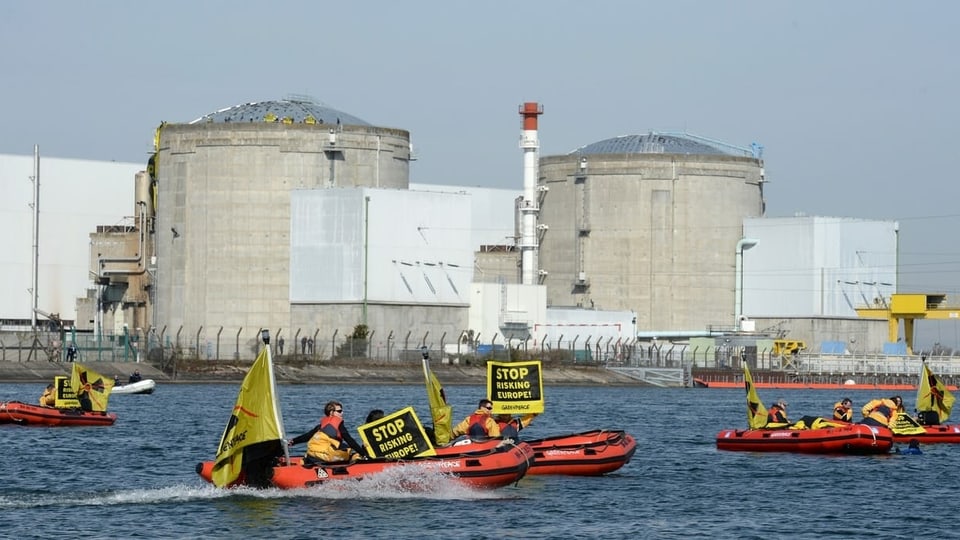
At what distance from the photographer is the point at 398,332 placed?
444 ft

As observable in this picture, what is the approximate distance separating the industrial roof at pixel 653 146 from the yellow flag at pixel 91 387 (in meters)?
97.8

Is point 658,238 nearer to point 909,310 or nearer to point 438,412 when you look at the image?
point 909,310

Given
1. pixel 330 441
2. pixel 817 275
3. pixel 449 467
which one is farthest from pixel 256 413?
pixel 817 275

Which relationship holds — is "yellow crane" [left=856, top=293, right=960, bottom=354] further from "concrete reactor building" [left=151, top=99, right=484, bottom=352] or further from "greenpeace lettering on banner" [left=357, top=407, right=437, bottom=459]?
"greenpeace lettering on banner" [left=357, top=407, right=437, bottom=459]

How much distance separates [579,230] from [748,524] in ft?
394

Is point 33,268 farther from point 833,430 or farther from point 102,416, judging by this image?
point 833,430

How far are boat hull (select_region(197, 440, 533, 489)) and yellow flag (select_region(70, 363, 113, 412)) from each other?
89.8 feet

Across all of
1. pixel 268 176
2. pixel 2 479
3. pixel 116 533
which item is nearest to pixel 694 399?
pixel 268 176

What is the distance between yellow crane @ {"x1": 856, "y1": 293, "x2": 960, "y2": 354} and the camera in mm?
155625

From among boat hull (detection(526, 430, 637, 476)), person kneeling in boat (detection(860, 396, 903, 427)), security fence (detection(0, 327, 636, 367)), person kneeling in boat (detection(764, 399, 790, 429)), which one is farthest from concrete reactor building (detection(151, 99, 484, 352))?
boat hull (detection(526, 430, 637, 476))

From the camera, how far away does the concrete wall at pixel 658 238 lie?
160m

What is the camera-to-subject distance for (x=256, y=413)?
136ft

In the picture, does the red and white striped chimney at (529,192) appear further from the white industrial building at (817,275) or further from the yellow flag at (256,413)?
the yellow flag at (256,413)

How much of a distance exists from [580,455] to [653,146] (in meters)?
118
